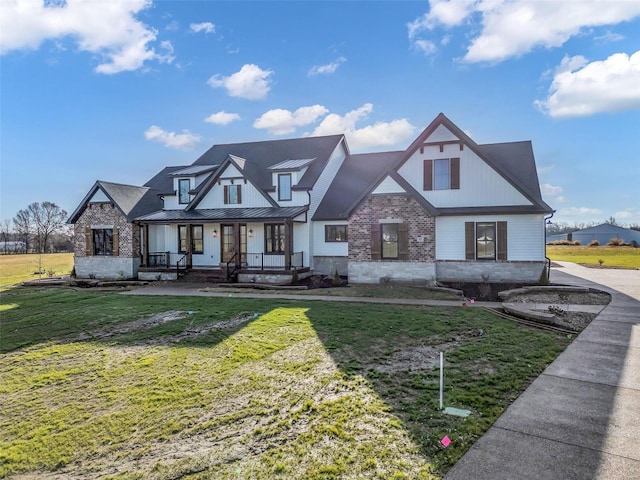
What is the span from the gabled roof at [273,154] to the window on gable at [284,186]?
2.35 feet

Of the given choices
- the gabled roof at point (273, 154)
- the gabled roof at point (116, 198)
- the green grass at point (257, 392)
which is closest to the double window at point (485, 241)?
the green grass at point (257, 392)

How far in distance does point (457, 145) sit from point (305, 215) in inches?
319

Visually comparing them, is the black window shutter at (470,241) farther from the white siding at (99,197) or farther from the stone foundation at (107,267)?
the white siding at (99,197)

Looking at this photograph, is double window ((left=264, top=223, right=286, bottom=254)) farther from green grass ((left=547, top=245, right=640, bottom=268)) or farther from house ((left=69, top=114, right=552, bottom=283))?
green grass ((left=547, top=245, right=640, bottom=268))

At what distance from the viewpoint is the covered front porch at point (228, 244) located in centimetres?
1920

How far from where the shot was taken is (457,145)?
16688 millimetres

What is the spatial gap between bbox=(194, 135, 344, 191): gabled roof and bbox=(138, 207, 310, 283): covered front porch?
2.20m

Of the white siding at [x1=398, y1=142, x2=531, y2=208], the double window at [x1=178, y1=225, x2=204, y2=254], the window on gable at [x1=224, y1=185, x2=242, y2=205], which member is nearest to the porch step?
the double window at [x1=178, y1=225, x2=204, y2=254]

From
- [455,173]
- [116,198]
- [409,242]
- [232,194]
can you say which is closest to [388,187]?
[409,242]

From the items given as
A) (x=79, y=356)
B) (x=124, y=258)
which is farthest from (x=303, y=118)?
(x=79, y=356)

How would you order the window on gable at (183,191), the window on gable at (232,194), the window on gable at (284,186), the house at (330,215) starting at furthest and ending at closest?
the window on gable at (183,191) → the window on gable at (232,194) → the window on gable at (284,186) → the house at (330,215)

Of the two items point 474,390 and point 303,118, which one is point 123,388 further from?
point 303,118

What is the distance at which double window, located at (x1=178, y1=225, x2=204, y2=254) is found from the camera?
21.8 meters

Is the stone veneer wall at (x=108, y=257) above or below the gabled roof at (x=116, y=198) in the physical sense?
below
